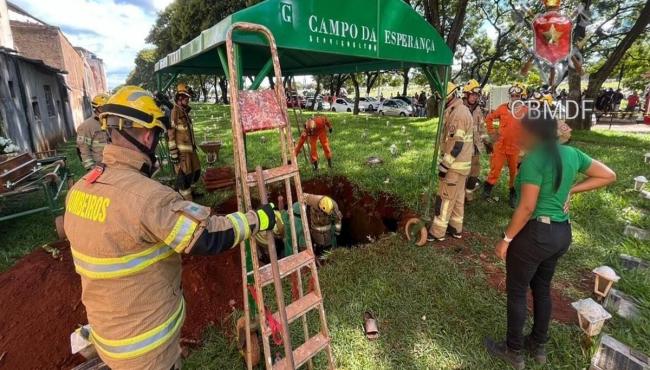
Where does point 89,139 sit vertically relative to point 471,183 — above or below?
above

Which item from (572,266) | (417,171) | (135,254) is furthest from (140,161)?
(417,171)

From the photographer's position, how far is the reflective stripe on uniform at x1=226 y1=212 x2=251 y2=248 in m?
1.67

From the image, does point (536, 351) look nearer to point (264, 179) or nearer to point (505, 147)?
point (264, 179)

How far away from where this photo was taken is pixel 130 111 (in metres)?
1.61

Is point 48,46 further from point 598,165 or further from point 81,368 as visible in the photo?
point 598,165

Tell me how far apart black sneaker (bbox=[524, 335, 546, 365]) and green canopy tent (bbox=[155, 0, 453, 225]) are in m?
2.40

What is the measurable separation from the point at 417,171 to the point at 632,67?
27471mm

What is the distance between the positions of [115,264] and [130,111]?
749 mm

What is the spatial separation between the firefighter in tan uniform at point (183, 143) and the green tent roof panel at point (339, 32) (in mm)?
1288

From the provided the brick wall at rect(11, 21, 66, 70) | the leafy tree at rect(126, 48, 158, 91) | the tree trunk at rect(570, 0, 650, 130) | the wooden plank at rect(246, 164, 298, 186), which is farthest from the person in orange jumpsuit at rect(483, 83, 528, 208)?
the leafy tree at rect(126, 48, 158, 91)

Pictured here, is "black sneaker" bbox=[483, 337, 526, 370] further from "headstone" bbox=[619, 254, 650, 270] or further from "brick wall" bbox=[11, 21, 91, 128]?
"brick wall" bbox=[11, 21, 91, 128]

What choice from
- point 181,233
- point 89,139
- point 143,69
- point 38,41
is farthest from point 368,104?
point 143,69

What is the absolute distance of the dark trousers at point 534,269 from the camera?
2197 mm

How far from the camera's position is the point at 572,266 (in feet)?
12.4
